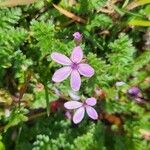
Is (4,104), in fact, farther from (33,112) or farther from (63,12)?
(63,12)

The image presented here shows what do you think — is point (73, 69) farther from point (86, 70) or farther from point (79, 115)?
point (79, 115)

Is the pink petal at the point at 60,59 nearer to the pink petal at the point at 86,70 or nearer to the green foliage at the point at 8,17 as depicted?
the pink petal at the point at 86,70

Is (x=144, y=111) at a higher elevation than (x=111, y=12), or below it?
below

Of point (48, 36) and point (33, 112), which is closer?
point (48, 36)

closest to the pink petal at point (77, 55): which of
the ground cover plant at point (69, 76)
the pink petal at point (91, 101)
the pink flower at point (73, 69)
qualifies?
the pink flower at point (73, 69)

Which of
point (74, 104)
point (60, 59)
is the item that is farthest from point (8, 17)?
point (74, 104)

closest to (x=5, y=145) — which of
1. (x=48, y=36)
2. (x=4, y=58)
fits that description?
(x=4, y=58)
